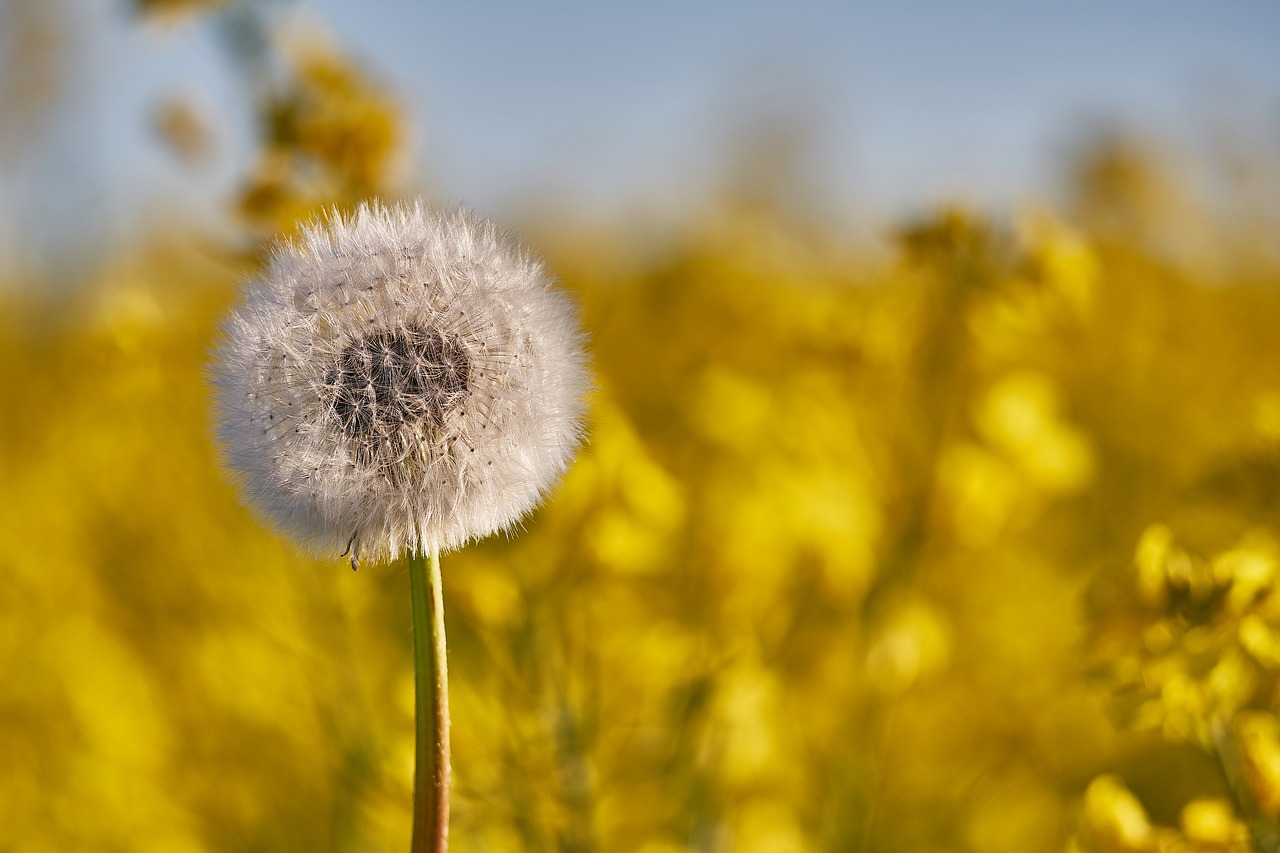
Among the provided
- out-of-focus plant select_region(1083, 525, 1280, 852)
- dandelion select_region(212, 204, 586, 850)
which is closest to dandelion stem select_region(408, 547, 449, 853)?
dandelion select_region(212, 204, 586, 850)

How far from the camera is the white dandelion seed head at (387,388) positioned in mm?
790

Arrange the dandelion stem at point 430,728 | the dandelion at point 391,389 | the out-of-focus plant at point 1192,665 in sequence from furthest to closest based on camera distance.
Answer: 1. the out-of-focus plant at point 1192,665
2. the dandelion at point 391,389
3. the dandelion stem at point 430,728

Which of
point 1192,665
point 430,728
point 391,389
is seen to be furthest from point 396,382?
point 1192,665

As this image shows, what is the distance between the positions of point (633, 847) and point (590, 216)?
10971 millimetres

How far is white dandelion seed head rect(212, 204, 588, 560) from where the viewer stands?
2.59ft

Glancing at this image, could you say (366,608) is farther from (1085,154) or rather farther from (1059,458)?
(1085,154)

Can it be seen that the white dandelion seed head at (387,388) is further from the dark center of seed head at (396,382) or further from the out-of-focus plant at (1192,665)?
the out-of-focus plant at (1192,665)

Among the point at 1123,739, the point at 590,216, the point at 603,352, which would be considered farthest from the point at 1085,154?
the point at 590,216

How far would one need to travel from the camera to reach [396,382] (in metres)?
0.83

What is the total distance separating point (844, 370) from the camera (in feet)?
6.89

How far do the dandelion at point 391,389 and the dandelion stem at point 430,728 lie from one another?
0.46ft

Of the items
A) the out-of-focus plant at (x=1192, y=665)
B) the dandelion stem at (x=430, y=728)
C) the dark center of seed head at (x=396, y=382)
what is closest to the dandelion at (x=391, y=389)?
the dark center of seed head at (x=396, y=382)

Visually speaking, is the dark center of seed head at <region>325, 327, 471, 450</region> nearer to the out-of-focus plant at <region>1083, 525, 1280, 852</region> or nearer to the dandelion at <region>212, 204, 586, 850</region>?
the dandelion at <region>212, 204, 586, 850</region>

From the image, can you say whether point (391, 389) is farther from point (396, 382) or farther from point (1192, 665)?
point (1192, 665)
